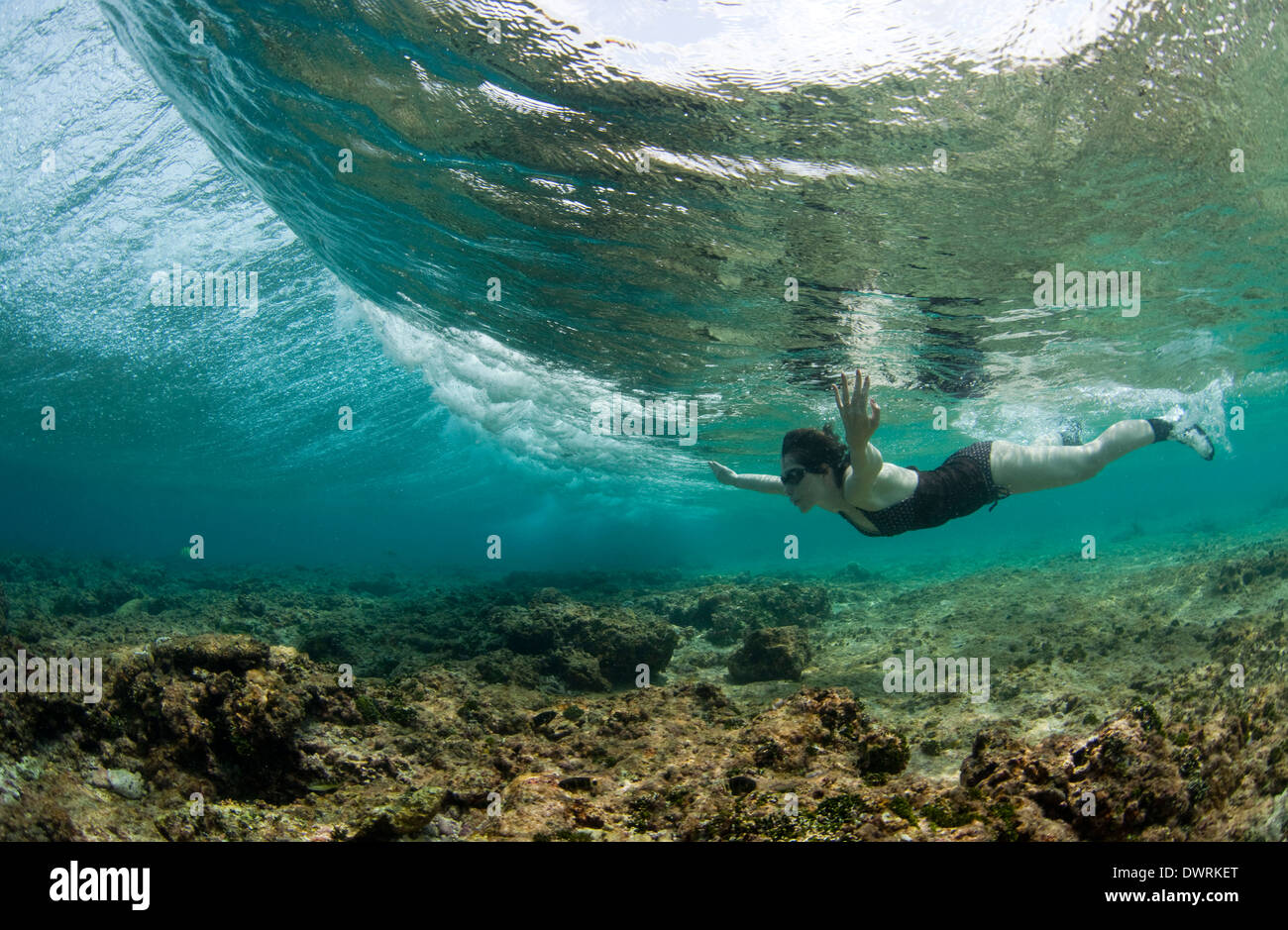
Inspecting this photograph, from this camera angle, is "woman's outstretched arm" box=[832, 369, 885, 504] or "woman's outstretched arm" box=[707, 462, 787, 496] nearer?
"woman's outstretched arm" box=[832, 369, 885, 504]

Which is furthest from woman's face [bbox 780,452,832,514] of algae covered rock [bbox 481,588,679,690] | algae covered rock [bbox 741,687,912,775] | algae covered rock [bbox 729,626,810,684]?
algae covered rock [bbox 481,588,679,690]

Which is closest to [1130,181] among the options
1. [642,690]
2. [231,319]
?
[642,690]

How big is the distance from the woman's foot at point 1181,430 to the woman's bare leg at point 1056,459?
1.35 ft

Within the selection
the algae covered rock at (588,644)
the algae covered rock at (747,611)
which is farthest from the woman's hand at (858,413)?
the algae covered rock at (747,611)

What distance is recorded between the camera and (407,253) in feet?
41.3

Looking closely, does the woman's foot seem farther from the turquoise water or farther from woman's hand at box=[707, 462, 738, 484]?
woman's hand at box=[707, 462, 738, 484]

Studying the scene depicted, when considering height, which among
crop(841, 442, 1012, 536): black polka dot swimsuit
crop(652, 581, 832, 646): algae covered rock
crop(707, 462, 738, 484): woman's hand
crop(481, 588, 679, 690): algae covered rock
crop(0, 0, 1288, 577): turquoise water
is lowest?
crop(652, 581, 832, 646): algae covered rock

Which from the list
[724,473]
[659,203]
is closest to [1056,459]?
[724,473]

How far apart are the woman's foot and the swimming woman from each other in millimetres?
18

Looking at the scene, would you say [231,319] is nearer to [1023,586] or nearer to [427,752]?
[427,752]

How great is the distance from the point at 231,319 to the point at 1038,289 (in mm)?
24379

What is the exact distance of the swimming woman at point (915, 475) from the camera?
6.24 metres

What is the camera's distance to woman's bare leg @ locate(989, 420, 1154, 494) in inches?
290

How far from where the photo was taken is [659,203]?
9.27 meters
